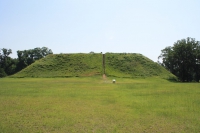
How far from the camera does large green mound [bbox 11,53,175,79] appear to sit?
3772 centimetres

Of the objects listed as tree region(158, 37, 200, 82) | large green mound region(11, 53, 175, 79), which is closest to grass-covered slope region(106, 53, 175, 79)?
large green mound region(11, 53, 175, 79)

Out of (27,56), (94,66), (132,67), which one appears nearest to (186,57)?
(132,67)

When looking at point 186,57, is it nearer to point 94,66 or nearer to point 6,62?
point 94,66

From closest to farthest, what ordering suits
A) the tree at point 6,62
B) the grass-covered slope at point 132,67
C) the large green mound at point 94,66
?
the large green mound at point 94,66
the grass-covered slope at point 132,67
the tree at point 6,62

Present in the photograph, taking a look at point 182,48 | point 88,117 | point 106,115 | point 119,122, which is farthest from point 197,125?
point 182,48

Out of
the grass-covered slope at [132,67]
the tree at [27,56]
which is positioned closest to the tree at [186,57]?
the grass-covered slope at [132,67]

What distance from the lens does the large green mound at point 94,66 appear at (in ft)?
124

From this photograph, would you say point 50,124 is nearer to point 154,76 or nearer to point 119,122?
point 119,122

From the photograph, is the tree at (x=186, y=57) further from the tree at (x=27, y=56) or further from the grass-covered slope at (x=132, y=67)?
the tree at (x=27, y=56)

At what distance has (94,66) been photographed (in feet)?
133

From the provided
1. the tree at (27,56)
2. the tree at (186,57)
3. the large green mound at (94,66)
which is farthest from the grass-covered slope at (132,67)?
the tree at (27,56)

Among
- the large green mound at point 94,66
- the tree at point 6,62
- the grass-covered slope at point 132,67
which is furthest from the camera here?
the tree at point 6,62

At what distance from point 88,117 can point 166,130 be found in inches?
151

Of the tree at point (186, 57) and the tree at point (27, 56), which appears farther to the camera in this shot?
the tree at point (27, 56)
